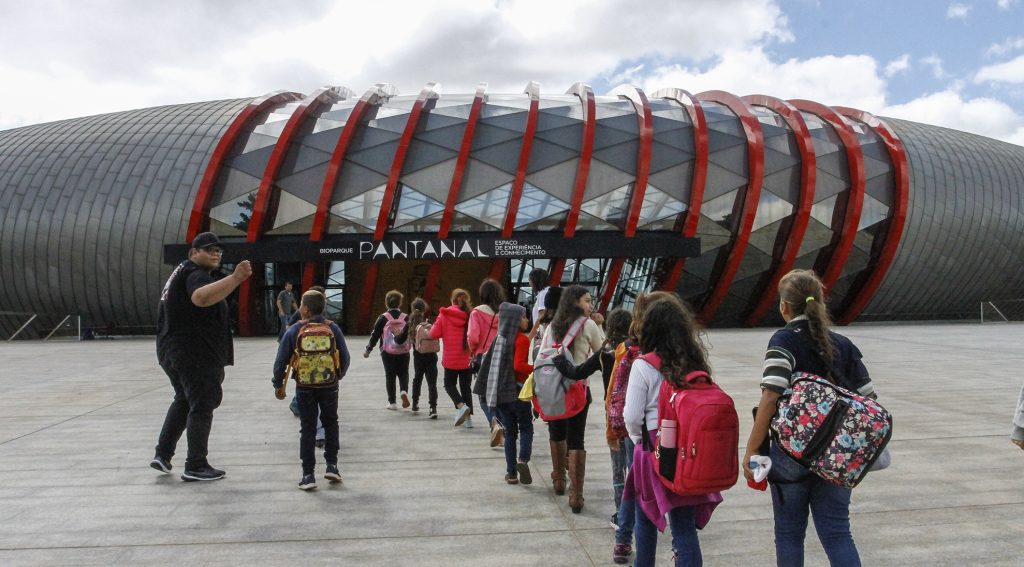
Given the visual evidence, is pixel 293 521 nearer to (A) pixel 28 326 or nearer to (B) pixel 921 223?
(A) pixel 28 326

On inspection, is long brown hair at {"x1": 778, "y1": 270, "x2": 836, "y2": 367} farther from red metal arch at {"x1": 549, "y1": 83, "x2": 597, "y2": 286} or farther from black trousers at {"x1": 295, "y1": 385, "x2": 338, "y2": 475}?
red metal arch at {"x1": 549, "y1": 83, "x2": 597, "y2": 286}

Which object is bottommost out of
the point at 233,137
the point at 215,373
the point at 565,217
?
the point at 215,373

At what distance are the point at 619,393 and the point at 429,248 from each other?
62.6 ft

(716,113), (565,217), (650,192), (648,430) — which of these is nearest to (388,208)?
(565,217)

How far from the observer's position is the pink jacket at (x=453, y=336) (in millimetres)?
7555

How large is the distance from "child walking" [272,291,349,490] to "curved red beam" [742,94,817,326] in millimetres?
21180

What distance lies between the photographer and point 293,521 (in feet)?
15.0

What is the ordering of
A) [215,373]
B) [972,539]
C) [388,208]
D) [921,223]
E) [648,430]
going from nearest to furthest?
1. [648,430]
2. [972,539]
3. [215,373]
4. [388,208]
5. [921,223]

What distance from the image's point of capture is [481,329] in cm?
679

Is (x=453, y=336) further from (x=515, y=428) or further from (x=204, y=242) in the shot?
(x=204, y=242)

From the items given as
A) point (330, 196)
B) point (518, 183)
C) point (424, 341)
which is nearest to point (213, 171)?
point (330, 196)

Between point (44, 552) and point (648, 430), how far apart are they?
342 cm

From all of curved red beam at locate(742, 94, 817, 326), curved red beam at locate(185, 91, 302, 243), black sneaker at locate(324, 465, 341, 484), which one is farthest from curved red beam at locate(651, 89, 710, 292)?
black sneaker at locate(324, 465, 341, 484)

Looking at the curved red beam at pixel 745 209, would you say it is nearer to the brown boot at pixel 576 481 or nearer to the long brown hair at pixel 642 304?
the brown boot at pixel 576 481
